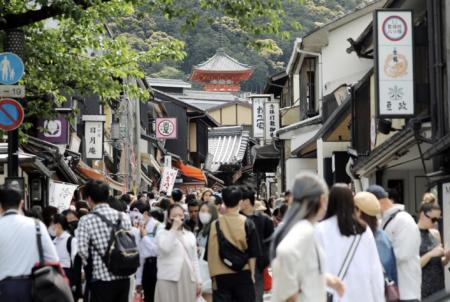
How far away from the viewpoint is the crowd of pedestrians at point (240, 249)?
4066 millimetres

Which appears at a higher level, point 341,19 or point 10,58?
point 341,19

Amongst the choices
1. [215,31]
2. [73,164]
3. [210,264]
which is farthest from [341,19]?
[215,31]

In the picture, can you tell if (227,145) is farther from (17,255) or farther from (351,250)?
(351,250)

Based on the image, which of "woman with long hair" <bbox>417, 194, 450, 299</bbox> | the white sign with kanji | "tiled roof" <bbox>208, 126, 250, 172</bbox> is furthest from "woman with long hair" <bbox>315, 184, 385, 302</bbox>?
"tiled roof" <bbox>208, 126, 250, 172</bbox>

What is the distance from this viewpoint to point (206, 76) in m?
81.0

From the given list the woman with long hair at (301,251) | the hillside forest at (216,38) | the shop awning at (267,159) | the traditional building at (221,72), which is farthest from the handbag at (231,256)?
the hillside forest at (216,38)

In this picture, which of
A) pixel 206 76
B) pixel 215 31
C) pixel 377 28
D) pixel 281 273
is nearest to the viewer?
pixel 281 273

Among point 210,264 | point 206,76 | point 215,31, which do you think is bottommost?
point 210,264

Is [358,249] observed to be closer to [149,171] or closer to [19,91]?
[19,91]

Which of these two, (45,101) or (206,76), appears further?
(206,76)

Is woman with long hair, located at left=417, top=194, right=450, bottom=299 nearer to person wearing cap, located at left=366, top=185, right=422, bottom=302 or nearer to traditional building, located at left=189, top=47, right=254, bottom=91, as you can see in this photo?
person wearing cap, located at left=366, top=185, right=422, bottom=302

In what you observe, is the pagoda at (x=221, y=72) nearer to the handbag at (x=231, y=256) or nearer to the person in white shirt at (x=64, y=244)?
the person in white shirt at (x=64, y=244)

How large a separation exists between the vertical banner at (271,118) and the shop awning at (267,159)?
1017mm

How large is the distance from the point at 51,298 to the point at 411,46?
26.7ft
